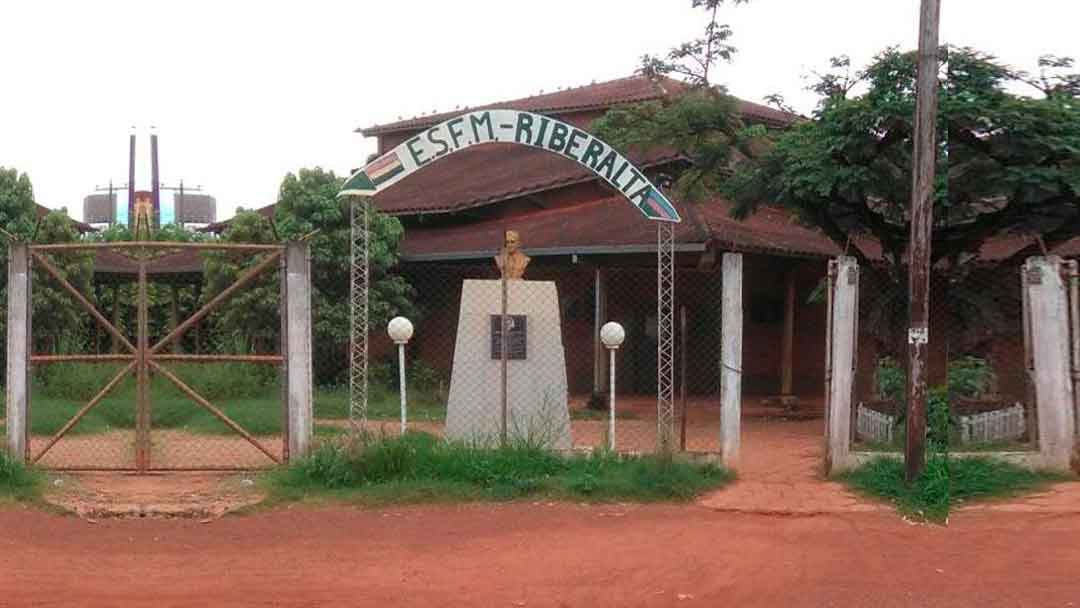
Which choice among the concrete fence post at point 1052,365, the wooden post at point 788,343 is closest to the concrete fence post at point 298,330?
the concrete fence post at point 1052,365

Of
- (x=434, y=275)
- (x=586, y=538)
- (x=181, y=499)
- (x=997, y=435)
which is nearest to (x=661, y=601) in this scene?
(x=586, y=538)

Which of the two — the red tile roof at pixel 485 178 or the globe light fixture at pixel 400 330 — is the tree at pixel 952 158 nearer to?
the globe light fixture at pixel 400 330

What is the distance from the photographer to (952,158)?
39.4ft

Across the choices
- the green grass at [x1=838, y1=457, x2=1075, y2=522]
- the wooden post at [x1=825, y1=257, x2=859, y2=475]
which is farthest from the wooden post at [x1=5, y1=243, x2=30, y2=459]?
the green grass at [x1=838, y1=457, x2=1075, y2=522]

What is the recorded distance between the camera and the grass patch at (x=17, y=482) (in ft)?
28.7

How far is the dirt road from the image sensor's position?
6.44m

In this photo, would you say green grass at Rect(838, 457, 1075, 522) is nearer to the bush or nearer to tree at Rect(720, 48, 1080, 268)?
tree at Rect(720, 48, 1080, 268)

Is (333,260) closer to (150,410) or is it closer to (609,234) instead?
(609,234)

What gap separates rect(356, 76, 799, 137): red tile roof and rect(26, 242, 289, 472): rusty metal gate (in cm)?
824

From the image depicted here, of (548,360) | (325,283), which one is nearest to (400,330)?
(548,360)

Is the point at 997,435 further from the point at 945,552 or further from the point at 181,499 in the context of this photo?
the point at 181,499

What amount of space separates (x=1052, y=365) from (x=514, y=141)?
4.81 m

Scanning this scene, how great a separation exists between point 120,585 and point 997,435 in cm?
825

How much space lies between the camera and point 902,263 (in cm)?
1323
